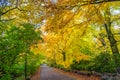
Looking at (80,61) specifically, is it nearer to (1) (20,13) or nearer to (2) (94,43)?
(2) (94,43)

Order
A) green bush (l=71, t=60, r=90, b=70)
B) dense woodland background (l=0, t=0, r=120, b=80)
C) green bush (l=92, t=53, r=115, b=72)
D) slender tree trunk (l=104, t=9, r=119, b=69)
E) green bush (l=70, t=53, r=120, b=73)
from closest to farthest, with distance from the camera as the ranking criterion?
dense woodland background (l=0, t=0, r=120, b=80) → slender tree trunk (l=104, t=9, r=119, b=69) → green bush (l=70, t=53, r=120, b=73) → green bush (l=92, t=53, r=115, b=72) → green bush (l=71, t=60, r=90, b=70)

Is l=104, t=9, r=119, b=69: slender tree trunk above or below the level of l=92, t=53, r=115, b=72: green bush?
above

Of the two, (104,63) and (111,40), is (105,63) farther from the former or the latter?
(111,40)

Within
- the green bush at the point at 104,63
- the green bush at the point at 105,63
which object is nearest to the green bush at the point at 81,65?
the green bush at the point at 105,63

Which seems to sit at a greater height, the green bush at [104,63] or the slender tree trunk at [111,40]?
the slender tree trunk at [111,40]

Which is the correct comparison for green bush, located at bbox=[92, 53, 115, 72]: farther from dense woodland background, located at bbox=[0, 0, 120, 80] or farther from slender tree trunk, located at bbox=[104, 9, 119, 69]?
slender tree trunk, located at bbox=[104, 9, 119, 69]

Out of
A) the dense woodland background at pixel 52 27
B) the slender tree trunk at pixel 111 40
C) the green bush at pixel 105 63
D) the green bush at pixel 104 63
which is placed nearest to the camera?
the dense woodland background at pixel 52 27

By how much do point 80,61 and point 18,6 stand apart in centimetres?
1363

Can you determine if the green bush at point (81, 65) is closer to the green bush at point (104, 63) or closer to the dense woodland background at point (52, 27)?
the dense woodland background at point (52, 27)

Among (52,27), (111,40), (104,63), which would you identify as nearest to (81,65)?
(104,63)

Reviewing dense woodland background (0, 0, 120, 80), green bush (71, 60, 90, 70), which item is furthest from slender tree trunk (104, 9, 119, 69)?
green bush (71, 60, 90, 70)

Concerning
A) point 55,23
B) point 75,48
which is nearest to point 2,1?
point 55,23

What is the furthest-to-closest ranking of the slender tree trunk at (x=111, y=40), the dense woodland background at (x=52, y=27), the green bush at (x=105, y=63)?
the green bush at (x=105, y=63)
the slender tree trunk at (x=111, y=40)
the dense woodland background at (x=52, y=27)

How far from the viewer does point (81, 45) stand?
2442 cm
